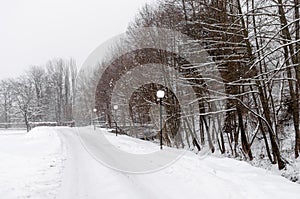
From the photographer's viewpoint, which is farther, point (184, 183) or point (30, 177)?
point (30, 177)

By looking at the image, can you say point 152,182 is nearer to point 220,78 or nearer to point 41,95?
point 220,78

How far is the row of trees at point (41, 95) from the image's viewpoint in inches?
2090

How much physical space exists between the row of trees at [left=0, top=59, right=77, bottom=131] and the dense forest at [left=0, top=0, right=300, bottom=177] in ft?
82.4

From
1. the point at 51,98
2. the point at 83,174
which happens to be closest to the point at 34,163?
the point at 83,174

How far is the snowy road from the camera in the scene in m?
5.19

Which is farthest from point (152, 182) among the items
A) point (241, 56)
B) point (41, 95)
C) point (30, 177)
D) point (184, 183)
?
point (41, 95)

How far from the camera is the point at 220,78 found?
443 inches

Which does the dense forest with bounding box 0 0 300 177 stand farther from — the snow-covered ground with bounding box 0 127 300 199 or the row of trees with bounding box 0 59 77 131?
the row of trees with bounding box 0 59 77 131

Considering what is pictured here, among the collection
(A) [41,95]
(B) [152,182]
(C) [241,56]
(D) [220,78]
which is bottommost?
(B) [152,182]

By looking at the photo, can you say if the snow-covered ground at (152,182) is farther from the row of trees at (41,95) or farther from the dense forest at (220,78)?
the row of trees at (41,95)

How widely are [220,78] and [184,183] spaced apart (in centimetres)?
602

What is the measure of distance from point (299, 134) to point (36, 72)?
5514cm

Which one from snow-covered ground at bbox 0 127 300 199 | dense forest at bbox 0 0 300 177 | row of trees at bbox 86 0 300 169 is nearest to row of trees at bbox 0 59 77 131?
dense forest at bbox 0 0 300 177

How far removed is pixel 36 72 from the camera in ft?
190
